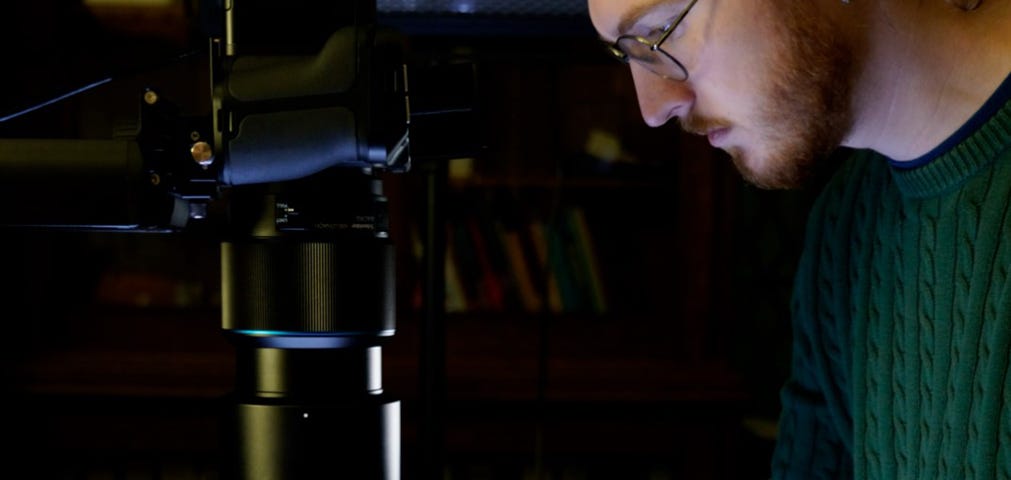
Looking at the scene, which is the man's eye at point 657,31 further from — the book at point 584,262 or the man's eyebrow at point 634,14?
the book at point 584,262

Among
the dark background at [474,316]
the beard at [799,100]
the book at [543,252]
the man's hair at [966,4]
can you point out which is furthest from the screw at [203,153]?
the book at [543,252]

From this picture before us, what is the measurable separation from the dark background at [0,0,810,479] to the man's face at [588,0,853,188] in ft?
3.39

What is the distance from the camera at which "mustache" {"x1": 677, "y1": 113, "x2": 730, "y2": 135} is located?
2.80 ft

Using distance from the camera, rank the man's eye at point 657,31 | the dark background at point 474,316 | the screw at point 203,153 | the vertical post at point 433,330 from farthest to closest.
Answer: the dark background at point 474,316
the man's eye at point 657,31
the vertical post at point 433,330
the screw at point 203,153

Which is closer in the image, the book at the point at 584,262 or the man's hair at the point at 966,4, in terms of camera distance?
the man's hair at the point at 966,4

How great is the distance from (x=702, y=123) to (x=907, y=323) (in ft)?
0.77

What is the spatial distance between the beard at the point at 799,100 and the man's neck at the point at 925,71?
2 cm

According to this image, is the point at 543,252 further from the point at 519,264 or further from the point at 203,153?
the point at 203,153

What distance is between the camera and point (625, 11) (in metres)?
0.81

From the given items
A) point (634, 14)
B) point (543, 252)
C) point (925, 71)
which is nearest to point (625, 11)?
point (634, 14)

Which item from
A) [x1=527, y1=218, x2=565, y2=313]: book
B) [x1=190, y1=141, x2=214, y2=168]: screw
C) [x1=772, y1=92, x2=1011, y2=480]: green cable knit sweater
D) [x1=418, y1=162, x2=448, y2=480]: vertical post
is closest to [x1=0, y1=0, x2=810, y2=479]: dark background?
[x1=527, y1=218, x2=565, y2=313]: book

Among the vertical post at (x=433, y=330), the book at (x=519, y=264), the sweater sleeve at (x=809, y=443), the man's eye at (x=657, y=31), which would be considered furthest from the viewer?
the book at (x=519, y=264)

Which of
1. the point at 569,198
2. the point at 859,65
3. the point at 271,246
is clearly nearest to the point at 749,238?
the point at 569,198

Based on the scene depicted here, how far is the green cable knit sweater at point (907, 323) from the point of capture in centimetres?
74
